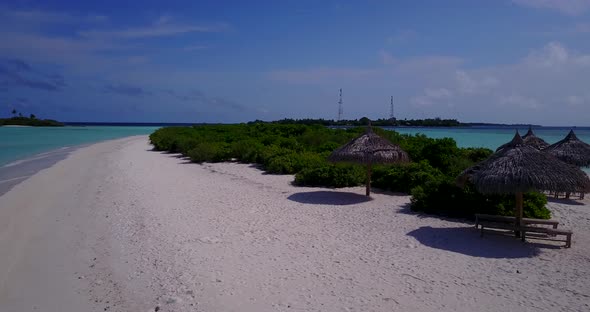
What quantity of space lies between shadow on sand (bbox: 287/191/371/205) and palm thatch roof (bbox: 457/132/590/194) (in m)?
3.72

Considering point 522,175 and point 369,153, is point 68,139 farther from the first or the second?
point 522,175

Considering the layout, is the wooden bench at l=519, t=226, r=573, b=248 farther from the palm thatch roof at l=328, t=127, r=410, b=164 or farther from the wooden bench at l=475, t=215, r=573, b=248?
the palm thatch roof at l=328, t=127, r=410, b=164

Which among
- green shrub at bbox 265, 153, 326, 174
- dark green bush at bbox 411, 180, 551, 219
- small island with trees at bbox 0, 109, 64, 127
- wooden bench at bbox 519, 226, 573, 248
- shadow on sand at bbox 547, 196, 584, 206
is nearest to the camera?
wooden bench at bbox 519, 226, 573, 248

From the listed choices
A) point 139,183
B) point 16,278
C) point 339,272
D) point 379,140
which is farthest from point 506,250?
point 139,183

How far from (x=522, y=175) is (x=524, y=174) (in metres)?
0.04

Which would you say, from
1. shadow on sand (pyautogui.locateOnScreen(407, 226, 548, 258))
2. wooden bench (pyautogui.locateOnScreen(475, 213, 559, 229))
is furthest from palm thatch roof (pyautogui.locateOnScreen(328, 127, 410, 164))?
wooden bench (pyautogui.locateOnScreen(475, 213, 559, 229))

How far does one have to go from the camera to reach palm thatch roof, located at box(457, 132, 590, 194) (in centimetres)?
685

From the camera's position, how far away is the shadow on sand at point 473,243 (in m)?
6.73

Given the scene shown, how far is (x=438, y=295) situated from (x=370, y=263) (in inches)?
49.9

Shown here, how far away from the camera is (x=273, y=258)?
255 inches

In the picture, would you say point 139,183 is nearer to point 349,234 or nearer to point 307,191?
point 307,191

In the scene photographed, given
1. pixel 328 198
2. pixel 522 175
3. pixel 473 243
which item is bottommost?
pixel 473 243

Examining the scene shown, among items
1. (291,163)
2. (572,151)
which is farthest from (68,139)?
(572,151)

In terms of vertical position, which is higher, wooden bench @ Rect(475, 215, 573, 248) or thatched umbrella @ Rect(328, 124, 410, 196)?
thatched umbrella @ Rect(328, 124, 410, 196)
